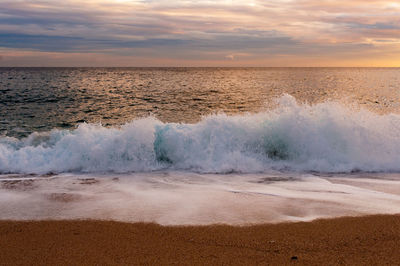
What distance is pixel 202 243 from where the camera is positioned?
3.86 m

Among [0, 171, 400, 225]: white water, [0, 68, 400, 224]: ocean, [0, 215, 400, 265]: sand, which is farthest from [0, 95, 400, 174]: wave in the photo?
[0, 215, 400, 265]: sand

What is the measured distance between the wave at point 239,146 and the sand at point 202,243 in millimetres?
3359

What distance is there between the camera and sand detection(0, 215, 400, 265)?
346cm

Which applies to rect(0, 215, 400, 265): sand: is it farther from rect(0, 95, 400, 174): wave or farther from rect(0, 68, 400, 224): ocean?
rect(0, 95, 400, 174): wave

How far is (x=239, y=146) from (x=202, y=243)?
197 inches

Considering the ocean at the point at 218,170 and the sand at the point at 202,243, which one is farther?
the ocean at the point at 218,170

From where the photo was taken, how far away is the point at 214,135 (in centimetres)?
890

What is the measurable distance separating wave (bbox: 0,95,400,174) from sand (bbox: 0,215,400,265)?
3.36 metres

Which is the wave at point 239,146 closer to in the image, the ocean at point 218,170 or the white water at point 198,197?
the ocean at point 218,170

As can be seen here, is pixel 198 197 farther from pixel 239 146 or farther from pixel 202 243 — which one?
pixel 239 146

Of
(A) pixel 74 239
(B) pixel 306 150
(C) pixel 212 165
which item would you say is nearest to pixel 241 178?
(C) pixel 212 165

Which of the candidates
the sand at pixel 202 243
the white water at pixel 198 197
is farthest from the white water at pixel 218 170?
the sand at pixel 202 243

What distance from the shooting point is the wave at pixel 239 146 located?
7.87 metres

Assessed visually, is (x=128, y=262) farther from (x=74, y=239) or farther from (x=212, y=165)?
(x=212, y=165)
